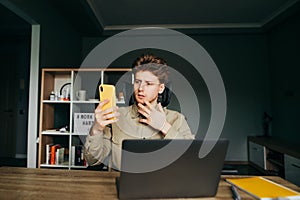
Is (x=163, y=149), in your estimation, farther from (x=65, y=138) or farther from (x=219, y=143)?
(x=65, y=138)

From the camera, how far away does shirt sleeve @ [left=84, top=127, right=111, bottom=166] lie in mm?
1016

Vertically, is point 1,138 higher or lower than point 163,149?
lower

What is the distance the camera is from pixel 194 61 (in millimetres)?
4680

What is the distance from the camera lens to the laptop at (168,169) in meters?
0.67

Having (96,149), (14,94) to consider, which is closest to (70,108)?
(96,149)

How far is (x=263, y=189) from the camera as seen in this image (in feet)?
2.78

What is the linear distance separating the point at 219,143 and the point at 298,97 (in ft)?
11.4

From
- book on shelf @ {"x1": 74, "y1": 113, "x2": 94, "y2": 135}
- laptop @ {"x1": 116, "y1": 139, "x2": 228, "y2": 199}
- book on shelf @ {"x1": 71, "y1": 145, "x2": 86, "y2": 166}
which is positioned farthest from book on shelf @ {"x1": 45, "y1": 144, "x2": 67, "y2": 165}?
laptop @ {"x1": 116, "y1": 139, "x2": 228, "y2": 199}

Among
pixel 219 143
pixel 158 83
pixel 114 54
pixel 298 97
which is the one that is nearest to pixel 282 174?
pixel 298 97

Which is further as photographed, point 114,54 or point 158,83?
point 114,54

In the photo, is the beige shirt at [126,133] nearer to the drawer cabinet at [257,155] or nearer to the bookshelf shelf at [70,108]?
the bookshelf shelf at [70,108]

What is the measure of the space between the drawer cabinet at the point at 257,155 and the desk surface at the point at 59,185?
3100 millimetres

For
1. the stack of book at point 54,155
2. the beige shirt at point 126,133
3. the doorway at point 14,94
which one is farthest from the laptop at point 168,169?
the doorway at point 14,94

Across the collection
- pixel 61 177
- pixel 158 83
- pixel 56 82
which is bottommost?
pixel 61 177
